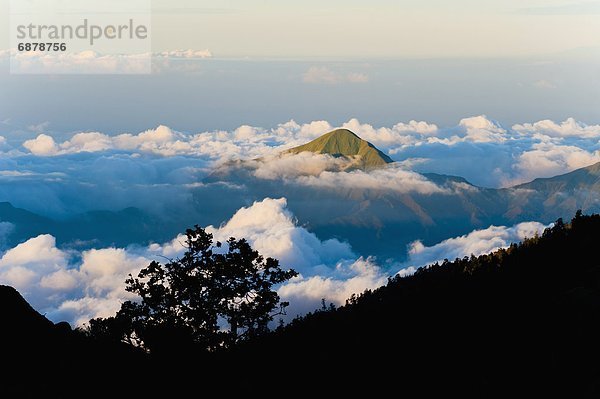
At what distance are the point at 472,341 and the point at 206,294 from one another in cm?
2336

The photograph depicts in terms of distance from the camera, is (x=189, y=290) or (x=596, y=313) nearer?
(x=596, y=313)

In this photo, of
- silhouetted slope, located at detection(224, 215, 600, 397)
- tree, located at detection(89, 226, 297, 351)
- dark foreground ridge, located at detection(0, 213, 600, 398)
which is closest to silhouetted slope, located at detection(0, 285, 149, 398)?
dark foreground ridge, located at detection(0, 213, 600, 398)

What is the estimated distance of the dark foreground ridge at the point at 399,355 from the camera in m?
33.4

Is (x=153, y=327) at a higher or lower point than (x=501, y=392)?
higher

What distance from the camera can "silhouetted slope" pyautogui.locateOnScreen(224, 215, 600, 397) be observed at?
32938 millimetres

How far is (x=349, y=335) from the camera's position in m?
46.2

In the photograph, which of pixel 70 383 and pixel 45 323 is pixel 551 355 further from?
pixel 45 323

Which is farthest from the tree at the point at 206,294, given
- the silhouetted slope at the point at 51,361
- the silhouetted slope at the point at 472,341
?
the silhouetted slope at the point at 51,361

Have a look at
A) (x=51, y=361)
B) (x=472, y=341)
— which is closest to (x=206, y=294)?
(x=51, y=361)

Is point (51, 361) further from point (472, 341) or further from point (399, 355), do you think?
point (472, 341)

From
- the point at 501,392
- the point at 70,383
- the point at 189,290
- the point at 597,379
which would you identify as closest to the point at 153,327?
the point at 189,290

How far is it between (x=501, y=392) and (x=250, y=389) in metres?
11.7

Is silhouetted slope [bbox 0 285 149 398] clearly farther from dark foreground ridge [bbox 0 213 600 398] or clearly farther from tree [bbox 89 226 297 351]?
tree [bbox 89 226 297 351]

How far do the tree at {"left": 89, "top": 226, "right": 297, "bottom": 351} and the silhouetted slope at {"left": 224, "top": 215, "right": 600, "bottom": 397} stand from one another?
397 centimetres
